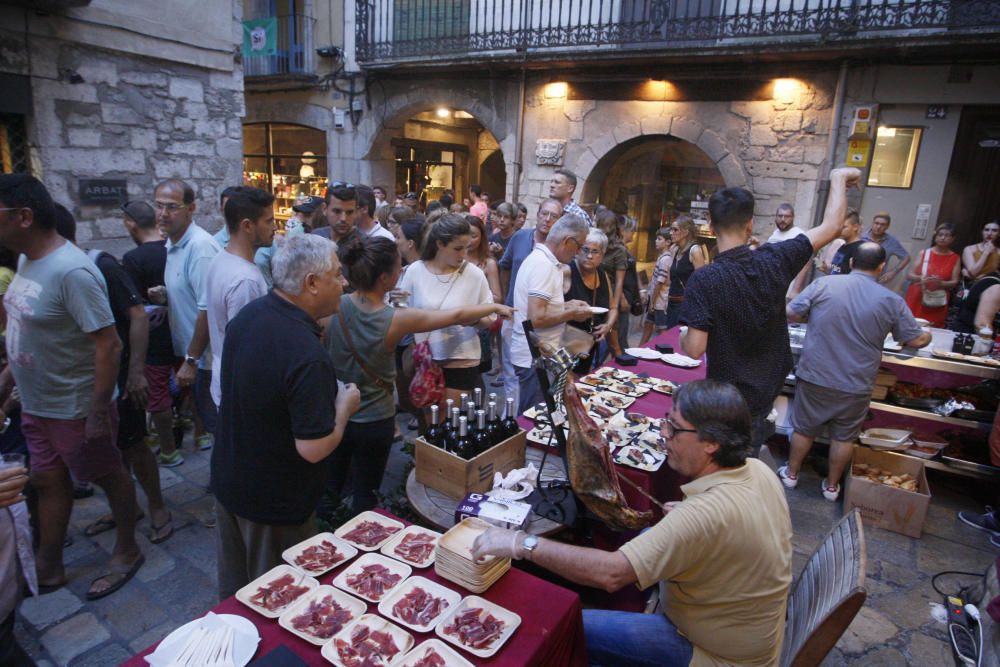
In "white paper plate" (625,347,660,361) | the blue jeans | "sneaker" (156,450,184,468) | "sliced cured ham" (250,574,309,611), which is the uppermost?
"white paper plate" (625,347,660,361)

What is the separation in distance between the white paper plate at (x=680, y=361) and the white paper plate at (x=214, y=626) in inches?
148

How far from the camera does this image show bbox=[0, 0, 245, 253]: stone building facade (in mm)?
5840

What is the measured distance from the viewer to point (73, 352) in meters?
2.95

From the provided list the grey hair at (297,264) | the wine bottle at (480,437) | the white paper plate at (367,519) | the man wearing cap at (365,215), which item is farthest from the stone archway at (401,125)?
the white paper plate at (367,519)

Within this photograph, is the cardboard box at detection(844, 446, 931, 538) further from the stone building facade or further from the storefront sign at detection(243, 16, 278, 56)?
the storefront sign at detection(243, 16, 278, 56)

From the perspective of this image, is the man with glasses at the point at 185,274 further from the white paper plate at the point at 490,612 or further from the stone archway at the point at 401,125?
the stone archway at the point at 401,125

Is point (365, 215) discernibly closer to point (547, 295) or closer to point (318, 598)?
point (547, 295)

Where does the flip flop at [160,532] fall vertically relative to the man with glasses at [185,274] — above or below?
below

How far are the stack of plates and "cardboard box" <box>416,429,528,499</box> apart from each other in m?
0.43

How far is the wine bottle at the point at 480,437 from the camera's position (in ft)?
8.80

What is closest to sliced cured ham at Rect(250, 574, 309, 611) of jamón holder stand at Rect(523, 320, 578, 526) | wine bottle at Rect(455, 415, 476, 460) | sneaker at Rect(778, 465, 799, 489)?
wine bottle at Rect(455, 415, 476, 460)

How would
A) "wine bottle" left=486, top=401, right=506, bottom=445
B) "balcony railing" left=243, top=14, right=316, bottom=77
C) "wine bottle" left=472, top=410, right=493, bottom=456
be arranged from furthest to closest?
"balcony railing" left=243, top=14, right=316, bottom=77 < "wine bottle" left=486, top=401, right=506, bottom=445 < "wine bottle" left=472, top=410, right=493, bottom=456

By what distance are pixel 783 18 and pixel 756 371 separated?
7859 millimetres

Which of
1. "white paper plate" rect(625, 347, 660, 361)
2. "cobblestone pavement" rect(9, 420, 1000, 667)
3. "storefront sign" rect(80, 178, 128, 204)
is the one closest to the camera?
"cobblestone pavement" rect(9, 420, 1000, 667)
